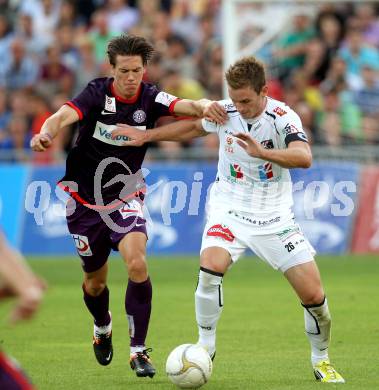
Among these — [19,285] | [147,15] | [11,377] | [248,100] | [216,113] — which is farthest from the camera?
[147,15]

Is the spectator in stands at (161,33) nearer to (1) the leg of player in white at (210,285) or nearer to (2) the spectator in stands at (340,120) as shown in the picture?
(2) the spectator in stands at (340,120)

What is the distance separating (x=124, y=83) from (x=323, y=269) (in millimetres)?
8819

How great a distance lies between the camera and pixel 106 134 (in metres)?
8.88

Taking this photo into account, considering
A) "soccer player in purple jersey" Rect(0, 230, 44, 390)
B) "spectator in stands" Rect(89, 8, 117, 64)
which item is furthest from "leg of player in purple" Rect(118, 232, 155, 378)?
"spectator in stands" Rect(89, 8, 117, 64)

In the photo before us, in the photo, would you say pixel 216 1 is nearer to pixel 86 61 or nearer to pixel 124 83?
pixel 86 61

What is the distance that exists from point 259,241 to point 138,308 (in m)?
1.16

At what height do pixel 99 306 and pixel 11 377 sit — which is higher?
pixel 11 377

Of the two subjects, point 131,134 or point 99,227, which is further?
point 99,227

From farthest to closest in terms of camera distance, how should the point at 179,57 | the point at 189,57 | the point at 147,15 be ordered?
the point at 147,15 → the point at 189,57 → the point at 179,57

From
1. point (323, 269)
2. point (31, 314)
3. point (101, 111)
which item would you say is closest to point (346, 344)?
point (101, 111)

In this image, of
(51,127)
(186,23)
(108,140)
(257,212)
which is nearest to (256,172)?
(257,212)

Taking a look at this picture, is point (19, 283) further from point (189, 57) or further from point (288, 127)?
point (189, 57)

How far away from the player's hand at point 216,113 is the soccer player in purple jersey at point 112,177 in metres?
0.09

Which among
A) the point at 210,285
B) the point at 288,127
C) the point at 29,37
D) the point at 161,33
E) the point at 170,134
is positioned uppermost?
the point at 288,127
